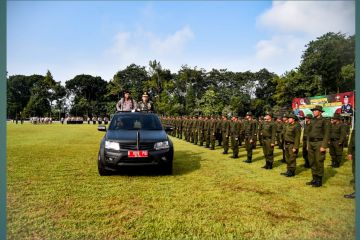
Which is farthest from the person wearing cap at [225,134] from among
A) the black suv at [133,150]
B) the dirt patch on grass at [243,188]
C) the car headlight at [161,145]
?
the dirt patch on grass at [243,188]

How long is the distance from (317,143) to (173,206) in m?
4.44

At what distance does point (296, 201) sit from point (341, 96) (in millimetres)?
23788

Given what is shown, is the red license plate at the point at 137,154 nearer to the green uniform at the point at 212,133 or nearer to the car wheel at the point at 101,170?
the car wheel at the point at 101,170

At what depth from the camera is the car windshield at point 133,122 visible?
8.44 metres

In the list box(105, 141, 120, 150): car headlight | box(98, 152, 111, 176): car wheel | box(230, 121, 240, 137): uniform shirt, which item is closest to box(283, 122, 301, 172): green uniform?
box(230, 121, 240, 137): uniform shirt

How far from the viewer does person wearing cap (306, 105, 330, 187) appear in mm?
7516

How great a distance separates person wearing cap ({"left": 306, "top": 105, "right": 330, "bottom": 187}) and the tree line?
3620 centimetres

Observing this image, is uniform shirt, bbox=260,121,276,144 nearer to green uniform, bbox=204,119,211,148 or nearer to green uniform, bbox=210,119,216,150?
green uniform, bbox=210,119,216,150

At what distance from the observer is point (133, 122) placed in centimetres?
→ 858

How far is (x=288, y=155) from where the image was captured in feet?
29.1

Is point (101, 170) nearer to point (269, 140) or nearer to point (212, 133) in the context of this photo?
point (269, 140)

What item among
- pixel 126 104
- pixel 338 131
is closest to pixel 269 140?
pixel 338 131

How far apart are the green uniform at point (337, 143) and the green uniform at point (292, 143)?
3.00 meters

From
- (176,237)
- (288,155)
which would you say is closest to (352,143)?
A: (288,155)
